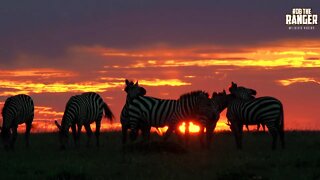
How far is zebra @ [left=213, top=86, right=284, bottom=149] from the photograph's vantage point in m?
23.7

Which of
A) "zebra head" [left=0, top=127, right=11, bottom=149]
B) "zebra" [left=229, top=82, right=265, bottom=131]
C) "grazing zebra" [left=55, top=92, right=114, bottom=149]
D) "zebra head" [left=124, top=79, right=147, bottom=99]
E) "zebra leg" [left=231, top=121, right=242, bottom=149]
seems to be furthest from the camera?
"zebra" [left=229, top=82, right=265, bottom=131]

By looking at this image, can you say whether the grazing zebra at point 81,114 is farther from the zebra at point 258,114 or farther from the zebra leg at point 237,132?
the zebra at point 258,114

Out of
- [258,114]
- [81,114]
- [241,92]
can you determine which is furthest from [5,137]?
[241,92]

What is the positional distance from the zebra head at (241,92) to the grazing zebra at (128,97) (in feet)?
13.4

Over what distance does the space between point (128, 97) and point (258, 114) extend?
6060 mm

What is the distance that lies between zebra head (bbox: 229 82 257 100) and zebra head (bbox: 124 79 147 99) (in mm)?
4033

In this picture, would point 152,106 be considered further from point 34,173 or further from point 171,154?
point 34,173

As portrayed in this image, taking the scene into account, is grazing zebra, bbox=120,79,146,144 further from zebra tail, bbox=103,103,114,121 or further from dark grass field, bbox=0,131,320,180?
zebra tail, bbox=103,103,114,121

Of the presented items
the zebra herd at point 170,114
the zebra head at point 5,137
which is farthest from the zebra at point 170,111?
the zebra head at point 5,137

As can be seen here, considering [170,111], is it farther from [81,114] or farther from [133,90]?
[81,114]

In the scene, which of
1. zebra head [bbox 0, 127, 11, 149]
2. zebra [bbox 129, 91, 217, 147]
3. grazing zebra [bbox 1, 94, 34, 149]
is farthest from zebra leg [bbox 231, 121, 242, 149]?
zebra head [bbox 0, 127, 11, 149]

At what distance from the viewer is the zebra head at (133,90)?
1062 inches

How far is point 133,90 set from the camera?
27141mm

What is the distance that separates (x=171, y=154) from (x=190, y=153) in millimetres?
917
